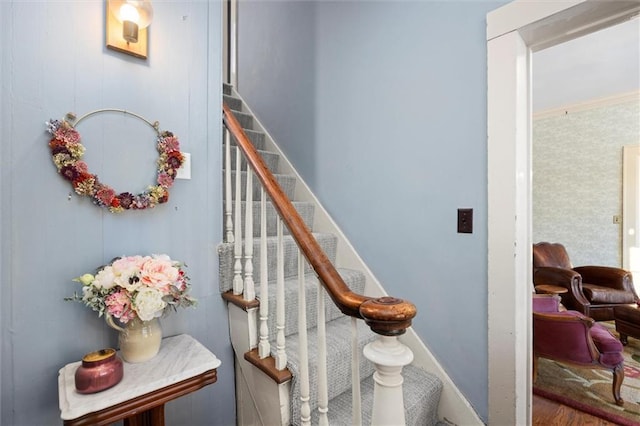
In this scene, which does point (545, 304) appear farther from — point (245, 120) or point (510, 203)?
point (245, 120)

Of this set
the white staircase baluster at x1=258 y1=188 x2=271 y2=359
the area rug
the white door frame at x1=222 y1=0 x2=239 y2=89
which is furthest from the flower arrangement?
the white door frame at x1=222 y1=0 x2=239 y2=89

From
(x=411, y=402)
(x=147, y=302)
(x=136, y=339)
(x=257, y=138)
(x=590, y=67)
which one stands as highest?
(x=590, y=67)

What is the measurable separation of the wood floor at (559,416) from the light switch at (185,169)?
241 cm

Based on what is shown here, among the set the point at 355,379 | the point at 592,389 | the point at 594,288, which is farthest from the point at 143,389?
the point at 594,288

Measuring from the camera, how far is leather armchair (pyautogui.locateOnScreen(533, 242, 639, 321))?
3.10 metres

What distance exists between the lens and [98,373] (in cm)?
93

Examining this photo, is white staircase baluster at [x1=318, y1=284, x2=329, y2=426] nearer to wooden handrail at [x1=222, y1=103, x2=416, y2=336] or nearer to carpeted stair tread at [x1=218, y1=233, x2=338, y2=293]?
wooden handrail at [x1=222, y1=103, x2=416, y2=336]

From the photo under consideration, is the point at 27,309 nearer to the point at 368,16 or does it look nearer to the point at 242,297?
the point at 242,297

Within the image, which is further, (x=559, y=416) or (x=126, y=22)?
(x=559, y=416)

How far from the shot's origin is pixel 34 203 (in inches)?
42.9

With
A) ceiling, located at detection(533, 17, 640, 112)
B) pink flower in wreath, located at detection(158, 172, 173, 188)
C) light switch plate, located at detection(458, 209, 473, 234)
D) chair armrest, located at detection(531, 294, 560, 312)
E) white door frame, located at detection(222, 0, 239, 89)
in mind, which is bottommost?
chair armrest, located at detection(531, 294, 560, 312)

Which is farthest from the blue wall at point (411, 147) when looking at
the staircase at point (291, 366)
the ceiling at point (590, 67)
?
the ceiling at point (590, 67)

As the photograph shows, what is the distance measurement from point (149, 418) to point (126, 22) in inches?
56.8

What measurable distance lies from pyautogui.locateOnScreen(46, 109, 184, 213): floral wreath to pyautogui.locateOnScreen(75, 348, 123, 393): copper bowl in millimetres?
544
